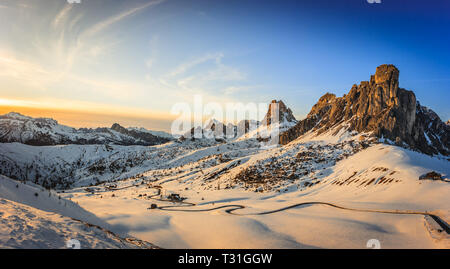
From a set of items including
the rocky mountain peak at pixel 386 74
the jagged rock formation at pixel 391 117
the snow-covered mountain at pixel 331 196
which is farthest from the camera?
the rocky mountain peak at pixel 386 74

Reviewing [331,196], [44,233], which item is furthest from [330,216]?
[44,233]

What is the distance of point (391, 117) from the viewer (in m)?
83.1

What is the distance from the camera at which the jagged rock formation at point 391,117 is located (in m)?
83.3

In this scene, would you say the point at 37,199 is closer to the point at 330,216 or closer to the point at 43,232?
the point at 43,232

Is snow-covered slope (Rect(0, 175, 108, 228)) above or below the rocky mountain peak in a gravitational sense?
below

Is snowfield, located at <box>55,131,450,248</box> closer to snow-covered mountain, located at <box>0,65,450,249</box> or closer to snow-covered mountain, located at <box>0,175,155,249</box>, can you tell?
snow-covered mountain, located at <box>0,65,450,249</box>

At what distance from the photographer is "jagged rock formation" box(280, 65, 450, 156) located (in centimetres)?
8331

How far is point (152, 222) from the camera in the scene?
20.5 meters

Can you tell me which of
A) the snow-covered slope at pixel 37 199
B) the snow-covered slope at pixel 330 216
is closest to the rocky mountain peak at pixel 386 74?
the snow-covered slope at pixel 330 216

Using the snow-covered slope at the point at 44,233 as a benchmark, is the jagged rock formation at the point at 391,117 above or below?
above

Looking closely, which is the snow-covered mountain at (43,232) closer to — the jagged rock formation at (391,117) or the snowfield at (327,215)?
the snowfield at (327,215)

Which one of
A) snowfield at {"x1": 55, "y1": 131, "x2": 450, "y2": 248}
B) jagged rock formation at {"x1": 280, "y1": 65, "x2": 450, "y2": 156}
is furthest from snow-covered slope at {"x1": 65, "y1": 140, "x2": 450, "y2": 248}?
jagged rock formation at {"x1": 280, "y1": 65, "x2": 450, "y2": 156}
